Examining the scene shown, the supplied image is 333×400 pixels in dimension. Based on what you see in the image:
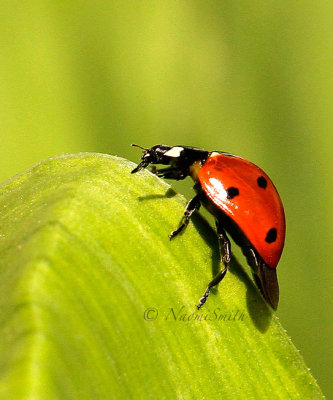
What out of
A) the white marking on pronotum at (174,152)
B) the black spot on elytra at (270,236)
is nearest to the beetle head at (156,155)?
the white marking on pronotum at (174,152)

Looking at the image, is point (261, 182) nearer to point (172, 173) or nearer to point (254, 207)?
point (254, 207)

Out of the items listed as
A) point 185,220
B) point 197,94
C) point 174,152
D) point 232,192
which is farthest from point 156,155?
point 185,220

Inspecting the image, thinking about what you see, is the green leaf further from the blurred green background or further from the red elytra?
the blurred green background

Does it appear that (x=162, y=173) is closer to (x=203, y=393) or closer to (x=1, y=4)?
(x=1, y=4)

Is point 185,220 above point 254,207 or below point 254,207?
above

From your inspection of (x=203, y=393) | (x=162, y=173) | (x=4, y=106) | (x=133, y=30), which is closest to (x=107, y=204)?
(x=203, y=393)
